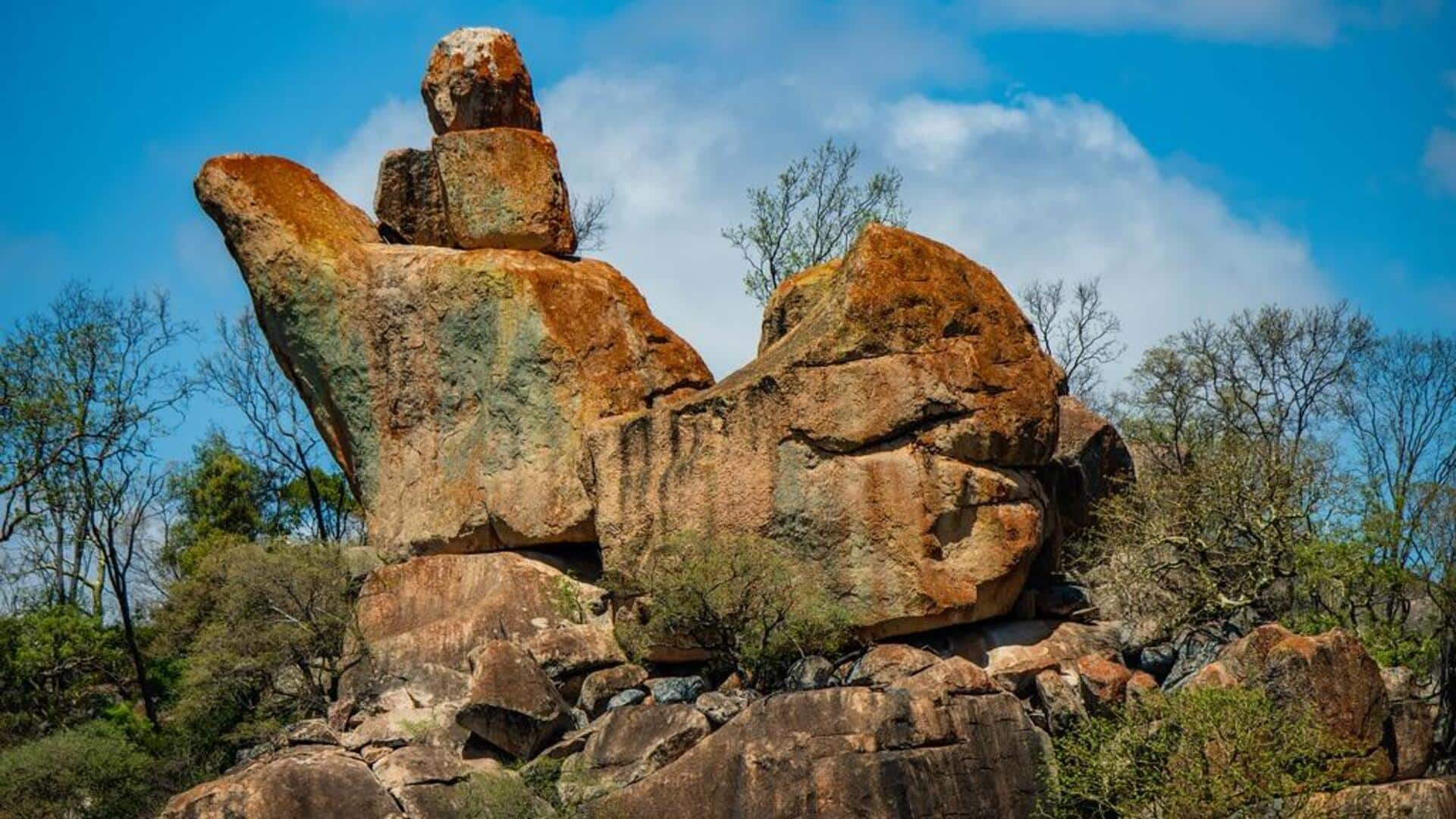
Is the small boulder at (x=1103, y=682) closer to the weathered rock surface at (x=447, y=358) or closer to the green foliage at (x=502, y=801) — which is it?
the green foliage at (x=502, y=801)

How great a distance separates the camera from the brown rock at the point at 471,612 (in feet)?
102

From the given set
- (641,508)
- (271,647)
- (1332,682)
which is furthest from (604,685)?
(1332,682)

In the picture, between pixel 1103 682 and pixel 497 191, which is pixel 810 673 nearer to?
pixel 1103 682

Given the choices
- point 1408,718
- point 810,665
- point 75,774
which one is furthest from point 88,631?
point 1408,718

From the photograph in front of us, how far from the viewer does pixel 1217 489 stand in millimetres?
31188

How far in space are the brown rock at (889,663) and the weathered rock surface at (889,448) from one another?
0.42m

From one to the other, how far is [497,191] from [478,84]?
6.40 ft

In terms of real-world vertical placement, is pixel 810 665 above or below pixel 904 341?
below

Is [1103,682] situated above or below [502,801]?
above

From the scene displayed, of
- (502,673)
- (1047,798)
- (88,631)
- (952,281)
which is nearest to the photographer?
(1047,798)

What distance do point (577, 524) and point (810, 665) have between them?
521 cm

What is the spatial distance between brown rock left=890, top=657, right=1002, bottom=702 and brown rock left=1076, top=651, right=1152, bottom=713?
1.18 meters

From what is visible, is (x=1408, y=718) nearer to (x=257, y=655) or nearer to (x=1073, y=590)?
(x=1073, y=590)

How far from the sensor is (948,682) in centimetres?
2756
